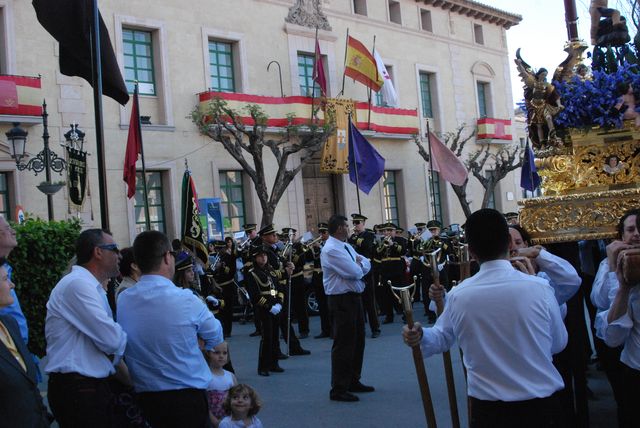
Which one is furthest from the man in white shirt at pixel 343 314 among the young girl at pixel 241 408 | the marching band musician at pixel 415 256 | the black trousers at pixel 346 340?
the marching band musician at pixel 415 256

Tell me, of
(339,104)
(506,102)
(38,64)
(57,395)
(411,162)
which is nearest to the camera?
(57,395)

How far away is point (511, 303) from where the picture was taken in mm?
3484

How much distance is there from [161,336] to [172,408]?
421 mm

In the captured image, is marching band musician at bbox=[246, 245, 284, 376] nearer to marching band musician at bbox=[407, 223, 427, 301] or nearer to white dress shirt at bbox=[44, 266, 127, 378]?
white dress shirt at bbox=[44, 266, 127, 378]

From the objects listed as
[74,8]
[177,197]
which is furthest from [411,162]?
[74,8]

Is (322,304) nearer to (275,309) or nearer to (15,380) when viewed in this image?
(275,309)

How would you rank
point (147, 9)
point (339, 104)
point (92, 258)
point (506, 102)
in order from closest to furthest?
point (92, 258)
point (147, 9)
point (339, 104)
point (506, 102)

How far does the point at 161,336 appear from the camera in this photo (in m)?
4.23

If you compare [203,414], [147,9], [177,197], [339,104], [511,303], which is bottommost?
[203,414]

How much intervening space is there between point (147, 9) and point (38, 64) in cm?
388

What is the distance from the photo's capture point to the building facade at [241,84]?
1964 centimetres

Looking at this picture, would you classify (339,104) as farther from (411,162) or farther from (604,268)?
(604,268)

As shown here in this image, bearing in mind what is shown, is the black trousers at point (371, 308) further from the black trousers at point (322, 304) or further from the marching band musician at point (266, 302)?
the marching band musician at point (266, 302)

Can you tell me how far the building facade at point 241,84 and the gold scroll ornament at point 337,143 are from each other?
57.1 inches
